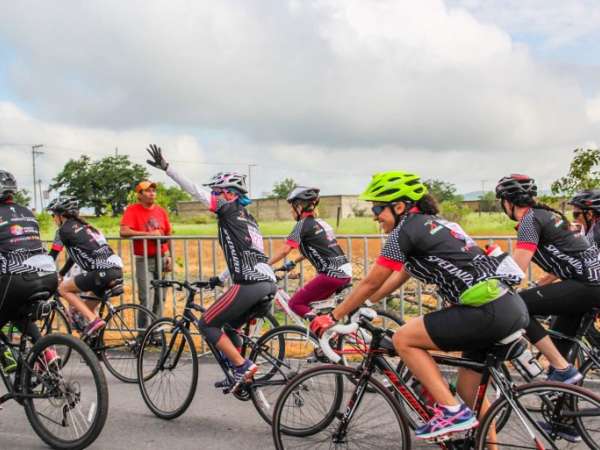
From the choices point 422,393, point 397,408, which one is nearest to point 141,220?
point 422,393

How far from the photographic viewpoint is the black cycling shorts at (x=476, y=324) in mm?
3926

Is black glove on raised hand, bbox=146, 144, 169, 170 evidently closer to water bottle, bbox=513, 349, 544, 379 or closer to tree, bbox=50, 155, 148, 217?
water bottle, bbox=513, 349, 544, 379

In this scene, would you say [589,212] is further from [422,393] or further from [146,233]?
[146,233]

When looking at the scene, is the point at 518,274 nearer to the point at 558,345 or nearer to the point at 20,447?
the point at 558,345

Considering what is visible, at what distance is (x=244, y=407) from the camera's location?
622 centimetres

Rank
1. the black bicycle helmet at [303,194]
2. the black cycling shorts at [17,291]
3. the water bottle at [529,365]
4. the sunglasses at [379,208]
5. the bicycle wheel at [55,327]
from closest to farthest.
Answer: the sunglasses at [379,208], the water bottle at [529,365], the bicycle wheel at [55,327], the black cycling shorts at [17,291], the black bicycle helmet at [303,194]

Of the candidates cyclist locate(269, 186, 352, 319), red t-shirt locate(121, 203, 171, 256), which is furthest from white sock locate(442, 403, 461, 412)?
red t-shirt locate(121, 203, 171, 256)

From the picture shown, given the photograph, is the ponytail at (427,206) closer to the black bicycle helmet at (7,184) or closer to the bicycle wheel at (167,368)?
the bicycle wheel at (167,368)

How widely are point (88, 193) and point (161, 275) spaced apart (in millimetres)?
96860

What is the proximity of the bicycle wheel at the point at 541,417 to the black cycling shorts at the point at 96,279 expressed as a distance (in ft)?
16.2

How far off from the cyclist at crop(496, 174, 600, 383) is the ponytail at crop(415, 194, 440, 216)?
3.83 ft

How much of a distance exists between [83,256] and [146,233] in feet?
4.74

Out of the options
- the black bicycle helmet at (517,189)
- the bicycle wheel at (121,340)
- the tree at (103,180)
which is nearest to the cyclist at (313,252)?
the bicycle wheel at (121,340)

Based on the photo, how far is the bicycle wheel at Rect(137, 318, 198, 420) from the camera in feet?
19.5
